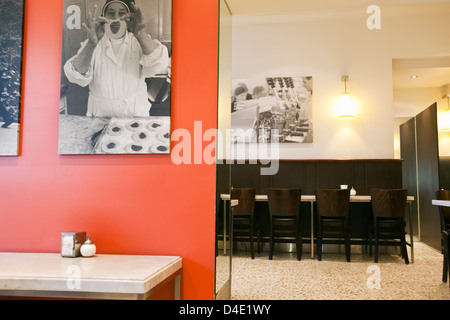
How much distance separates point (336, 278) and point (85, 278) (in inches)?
120

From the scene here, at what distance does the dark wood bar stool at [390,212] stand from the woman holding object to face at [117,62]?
145 inches

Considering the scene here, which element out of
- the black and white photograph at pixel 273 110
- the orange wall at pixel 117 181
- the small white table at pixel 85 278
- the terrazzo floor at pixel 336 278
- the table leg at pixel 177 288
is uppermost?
the black and white photograph at pixel 273 110

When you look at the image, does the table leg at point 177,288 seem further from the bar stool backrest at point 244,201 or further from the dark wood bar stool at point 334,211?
the dark wood bar stool at point 334,211

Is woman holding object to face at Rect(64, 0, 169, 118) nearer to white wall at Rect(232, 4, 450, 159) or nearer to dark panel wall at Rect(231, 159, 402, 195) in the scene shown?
dark panel wall at Rect(231, 159, 402, 195)

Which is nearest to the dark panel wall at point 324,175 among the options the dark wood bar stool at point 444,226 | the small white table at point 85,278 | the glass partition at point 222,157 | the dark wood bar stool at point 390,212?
the dark wood bar stool at point 390,212

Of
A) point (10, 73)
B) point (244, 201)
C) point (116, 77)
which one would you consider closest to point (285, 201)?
point (244, 201)

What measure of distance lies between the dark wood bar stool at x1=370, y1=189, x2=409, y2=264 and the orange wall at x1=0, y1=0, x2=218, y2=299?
3.40 m

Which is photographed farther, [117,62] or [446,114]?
[446,114]

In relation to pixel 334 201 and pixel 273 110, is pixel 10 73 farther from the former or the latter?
pixel 273 110

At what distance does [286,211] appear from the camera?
506 cm

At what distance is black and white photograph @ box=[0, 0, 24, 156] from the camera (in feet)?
7.80

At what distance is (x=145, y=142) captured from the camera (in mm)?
2254

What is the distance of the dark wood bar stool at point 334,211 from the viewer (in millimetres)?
4965

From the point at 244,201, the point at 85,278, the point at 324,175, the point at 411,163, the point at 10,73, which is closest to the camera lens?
the point at 85,278
